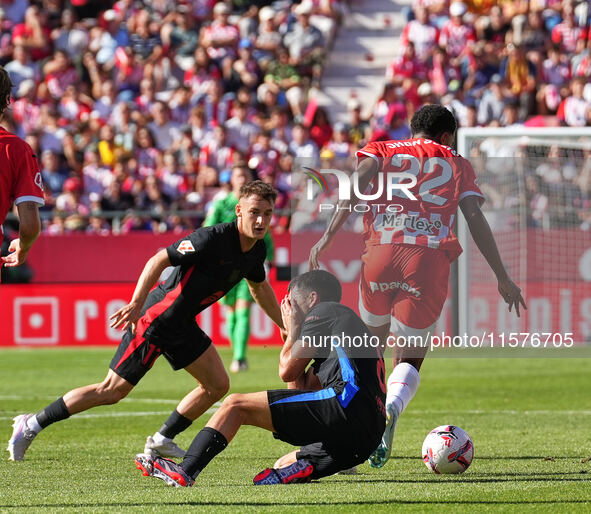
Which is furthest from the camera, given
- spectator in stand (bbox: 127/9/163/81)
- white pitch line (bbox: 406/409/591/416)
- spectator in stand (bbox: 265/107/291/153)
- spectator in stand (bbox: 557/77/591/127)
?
spectator in stand (bbox: 127/9/163/81)

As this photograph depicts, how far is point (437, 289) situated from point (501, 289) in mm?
440

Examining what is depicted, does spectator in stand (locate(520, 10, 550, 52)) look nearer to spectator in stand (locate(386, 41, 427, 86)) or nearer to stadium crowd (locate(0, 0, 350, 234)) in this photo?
spectator in stand (locate(386, 41, 427, 86))

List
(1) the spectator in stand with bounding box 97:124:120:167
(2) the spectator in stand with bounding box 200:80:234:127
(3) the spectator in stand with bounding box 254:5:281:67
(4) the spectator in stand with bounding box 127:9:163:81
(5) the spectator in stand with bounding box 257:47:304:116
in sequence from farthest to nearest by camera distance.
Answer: (4) the spectator in stand with bounding box 127:9:163:81
(3) the spectator in stand with bounding box 254:5:281:67
(5) the spectator in stand with bounding box 257:47:304:116
(2) the spectator in stand with bounding box 200:80:234:127
(1) the spectator in stand with bounding box 97:124:120:167

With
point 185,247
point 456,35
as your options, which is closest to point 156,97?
point 456,35

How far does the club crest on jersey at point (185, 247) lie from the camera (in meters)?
8.00

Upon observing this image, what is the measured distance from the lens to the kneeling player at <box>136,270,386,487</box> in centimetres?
713

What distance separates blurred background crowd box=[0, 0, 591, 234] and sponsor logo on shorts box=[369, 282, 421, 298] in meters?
11.0

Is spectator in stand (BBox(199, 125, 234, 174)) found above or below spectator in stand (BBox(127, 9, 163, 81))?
below

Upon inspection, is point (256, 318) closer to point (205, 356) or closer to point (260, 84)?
point (260, 84)

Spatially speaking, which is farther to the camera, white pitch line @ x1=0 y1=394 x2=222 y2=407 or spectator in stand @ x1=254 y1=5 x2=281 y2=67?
spectator in stand @ x1=254 y1=5 x2=281 y2=67

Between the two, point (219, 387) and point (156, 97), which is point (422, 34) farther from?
point (219, 387)

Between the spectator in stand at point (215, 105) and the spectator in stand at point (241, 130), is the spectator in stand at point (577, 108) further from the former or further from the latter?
the spectator in stand at point (215, 105)

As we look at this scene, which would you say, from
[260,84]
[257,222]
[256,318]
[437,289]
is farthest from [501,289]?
[260,84]

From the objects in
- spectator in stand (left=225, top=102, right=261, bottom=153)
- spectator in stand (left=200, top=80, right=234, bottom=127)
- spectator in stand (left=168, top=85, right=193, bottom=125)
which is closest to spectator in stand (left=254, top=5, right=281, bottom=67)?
spectator in stand (left=200, top=80, right=234, bottom=127)
